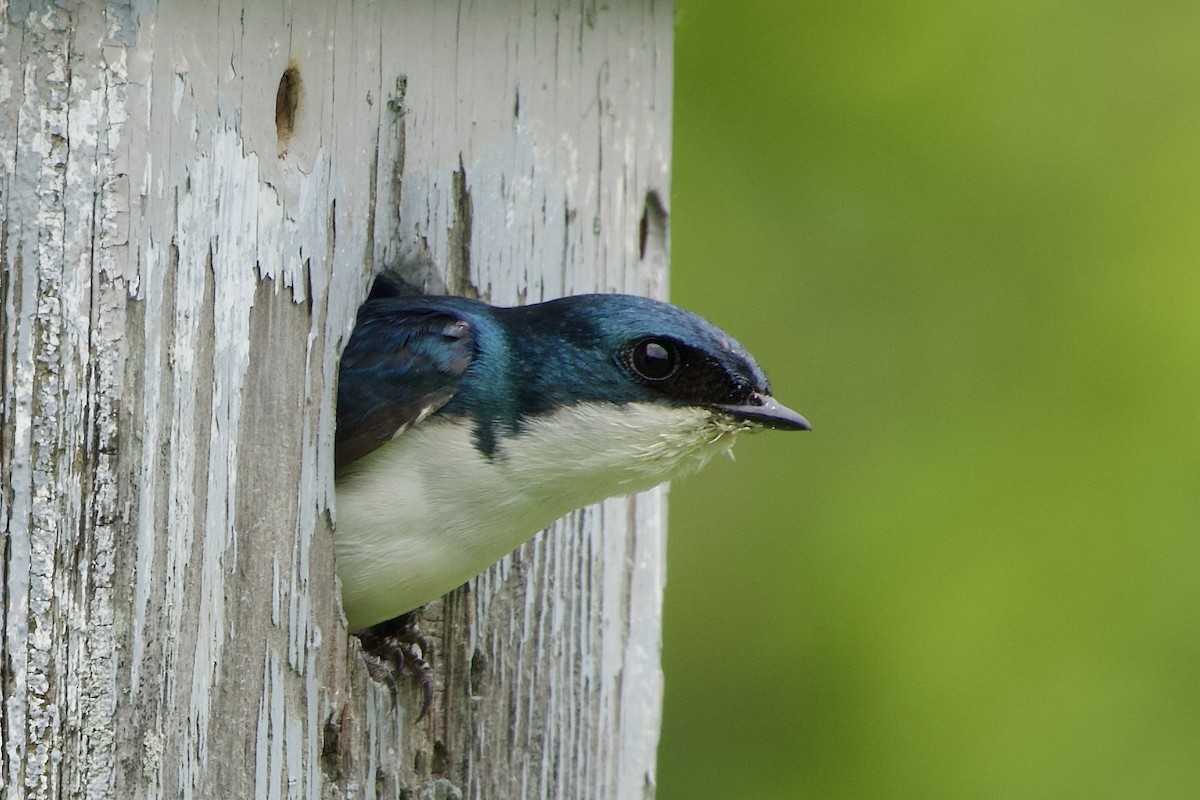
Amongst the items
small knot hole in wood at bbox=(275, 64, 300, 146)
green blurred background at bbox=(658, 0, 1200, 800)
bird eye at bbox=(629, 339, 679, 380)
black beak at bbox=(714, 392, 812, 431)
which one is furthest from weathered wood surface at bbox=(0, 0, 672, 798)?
green blurred background at bbox=(658, 0, 1200, 800)

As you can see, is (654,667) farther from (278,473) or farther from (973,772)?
(973,772)

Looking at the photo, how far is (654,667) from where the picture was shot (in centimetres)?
235

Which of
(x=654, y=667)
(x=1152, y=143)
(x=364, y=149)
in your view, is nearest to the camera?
(x=364, y=149)

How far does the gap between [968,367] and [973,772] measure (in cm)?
80

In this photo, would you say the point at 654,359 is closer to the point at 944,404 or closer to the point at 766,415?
the point at 766,415

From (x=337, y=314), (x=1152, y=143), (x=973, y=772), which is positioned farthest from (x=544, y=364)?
(x=1152, y=143)

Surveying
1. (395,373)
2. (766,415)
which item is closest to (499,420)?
(395,373)

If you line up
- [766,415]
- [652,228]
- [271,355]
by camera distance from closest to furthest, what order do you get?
[271,355], [766,415], [652,228]

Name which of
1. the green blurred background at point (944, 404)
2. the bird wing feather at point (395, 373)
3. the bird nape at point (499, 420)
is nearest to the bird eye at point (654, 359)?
the bird nape at point (499, 420)

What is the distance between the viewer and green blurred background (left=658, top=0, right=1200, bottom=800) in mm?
3137

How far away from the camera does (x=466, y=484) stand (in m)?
1.91

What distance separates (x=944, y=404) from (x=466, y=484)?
1.68 meters

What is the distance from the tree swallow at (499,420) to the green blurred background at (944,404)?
135 cm

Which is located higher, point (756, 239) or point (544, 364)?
point (756, 239)
